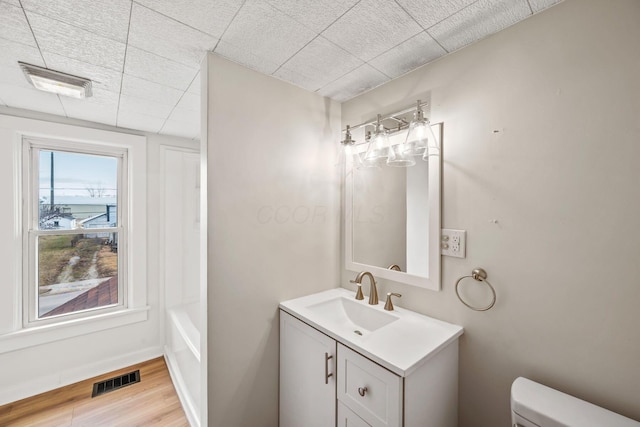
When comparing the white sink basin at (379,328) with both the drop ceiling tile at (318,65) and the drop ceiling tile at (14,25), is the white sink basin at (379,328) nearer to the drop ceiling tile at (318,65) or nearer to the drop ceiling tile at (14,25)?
the drop ceiling tile at (318,65)

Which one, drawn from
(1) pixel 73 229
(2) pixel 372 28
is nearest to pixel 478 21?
(2) pixel 372 28

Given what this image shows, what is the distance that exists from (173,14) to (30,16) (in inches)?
22.5

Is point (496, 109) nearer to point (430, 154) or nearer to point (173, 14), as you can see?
point (430, 154)

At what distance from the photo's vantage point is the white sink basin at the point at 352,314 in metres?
1.51

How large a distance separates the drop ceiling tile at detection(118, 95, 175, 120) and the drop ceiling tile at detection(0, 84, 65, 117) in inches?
15.4

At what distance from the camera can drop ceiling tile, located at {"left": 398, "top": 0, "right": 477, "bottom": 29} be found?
39.6 inches

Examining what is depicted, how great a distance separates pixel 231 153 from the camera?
1.41 metres

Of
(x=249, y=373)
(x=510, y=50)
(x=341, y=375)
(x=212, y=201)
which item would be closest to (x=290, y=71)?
(x=212, y=201)

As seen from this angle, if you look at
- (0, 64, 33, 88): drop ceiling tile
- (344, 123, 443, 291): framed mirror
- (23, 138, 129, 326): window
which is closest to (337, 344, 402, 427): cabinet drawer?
(344, 123, 443, 291): framed mirror

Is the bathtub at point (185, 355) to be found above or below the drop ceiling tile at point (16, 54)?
below

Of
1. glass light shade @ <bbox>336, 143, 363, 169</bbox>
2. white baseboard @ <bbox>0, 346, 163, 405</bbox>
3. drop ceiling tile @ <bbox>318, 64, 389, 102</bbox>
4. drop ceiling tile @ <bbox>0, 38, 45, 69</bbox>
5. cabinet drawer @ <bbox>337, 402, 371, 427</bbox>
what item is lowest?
white baseboard @ <bbox>0, 346, 163, 405</bbox>

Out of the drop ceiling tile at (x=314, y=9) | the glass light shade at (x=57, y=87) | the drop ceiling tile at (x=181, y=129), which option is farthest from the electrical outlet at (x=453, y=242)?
the glass light shade at (x=57, y=87)

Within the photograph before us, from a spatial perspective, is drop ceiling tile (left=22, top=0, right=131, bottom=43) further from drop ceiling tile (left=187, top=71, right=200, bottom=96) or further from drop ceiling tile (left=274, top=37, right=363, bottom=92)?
drop ceiling tile (left=274, top=37, right=363, bottom=92)

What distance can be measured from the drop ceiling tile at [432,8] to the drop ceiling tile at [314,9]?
230mm
